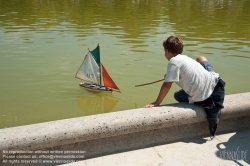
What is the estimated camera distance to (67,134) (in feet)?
10.8

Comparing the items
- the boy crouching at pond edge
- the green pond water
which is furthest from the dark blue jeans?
the green pond water

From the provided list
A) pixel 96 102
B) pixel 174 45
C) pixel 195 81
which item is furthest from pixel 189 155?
pixel 96 102

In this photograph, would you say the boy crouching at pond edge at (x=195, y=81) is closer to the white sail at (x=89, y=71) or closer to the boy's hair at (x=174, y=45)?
the boy's hair at (x=174, y=45)

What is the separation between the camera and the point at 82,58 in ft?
35.4

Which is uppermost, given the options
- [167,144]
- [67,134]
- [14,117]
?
[67,134]

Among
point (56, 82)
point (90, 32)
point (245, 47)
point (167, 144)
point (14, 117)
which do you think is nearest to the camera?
point (167, 144)

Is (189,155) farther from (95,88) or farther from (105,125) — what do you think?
(95,88)

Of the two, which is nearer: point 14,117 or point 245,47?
point 14,117

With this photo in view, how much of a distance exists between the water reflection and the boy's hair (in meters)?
3.37

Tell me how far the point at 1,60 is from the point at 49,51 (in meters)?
1.98

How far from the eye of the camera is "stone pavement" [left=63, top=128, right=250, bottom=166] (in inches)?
132

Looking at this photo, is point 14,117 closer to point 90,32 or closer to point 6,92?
point 6,92

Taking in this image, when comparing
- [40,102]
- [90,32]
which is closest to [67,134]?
[40,102]

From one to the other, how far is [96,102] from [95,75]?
0.97 metres
